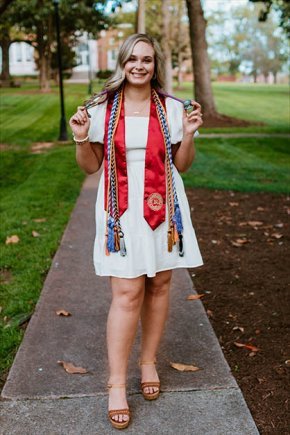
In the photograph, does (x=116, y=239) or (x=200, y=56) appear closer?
(x=116, y=239)

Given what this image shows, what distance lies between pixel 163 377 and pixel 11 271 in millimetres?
2486

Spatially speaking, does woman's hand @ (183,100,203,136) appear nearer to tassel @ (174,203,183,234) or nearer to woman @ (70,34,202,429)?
woman @ (70,34,202,429)

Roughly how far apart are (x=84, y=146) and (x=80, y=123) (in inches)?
5.3

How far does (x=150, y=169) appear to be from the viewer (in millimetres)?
2982

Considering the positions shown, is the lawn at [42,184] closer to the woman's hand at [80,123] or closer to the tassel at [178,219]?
the tassel at [178,219]

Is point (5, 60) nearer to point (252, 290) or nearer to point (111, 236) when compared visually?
point (252, 290)

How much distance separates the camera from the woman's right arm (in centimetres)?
290

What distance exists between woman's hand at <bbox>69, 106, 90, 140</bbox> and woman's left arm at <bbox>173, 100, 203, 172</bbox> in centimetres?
49

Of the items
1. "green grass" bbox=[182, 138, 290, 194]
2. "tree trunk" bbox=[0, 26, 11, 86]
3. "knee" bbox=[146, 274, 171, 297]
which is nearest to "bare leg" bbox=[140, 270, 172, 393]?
"knee" bbox=[146, 274, 171, 297]

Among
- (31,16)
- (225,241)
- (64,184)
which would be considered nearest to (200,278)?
(225,241)

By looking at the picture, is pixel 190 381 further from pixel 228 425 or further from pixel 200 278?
pixel 200 278

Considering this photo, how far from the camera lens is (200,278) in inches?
209

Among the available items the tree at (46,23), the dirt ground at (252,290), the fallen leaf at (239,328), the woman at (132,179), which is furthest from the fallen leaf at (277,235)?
the tree at (46,23)

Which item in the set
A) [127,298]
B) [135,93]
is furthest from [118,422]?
[135,93]
